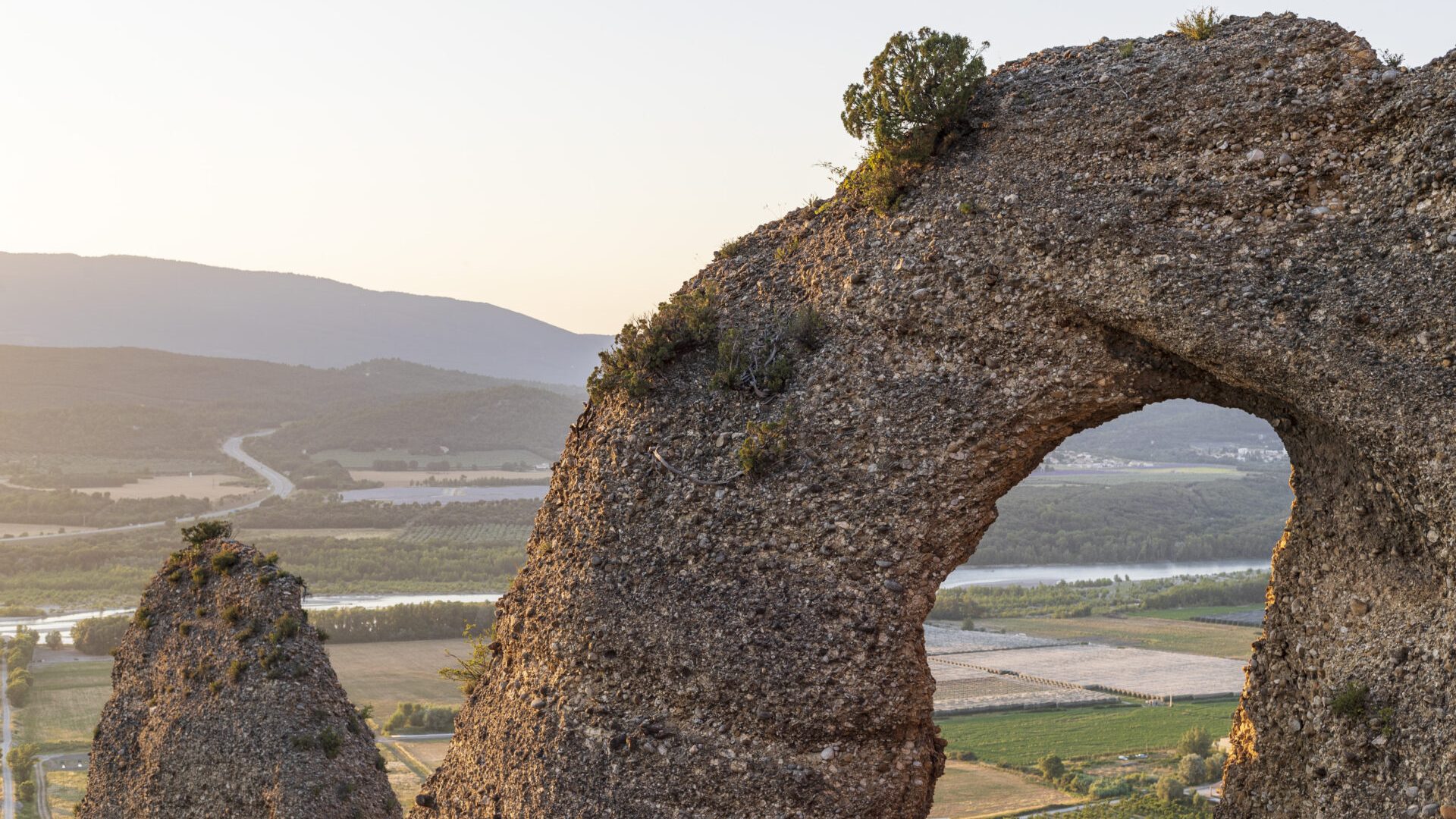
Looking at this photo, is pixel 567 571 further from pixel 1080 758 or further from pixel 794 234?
pixel 1080 758

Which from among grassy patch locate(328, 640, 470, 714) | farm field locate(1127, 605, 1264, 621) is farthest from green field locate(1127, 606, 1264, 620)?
grassy patch locate(328, 640, 470, 714)

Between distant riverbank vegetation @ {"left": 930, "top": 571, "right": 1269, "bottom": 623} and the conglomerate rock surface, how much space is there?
113201 mm

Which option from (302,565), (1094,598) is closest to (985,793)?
(1094,598)

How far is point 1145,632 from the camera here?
116 metres

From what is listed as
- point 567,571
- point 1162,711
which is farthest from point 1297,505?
point 1162,711

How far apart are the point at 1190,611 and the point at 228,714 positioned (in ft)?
394

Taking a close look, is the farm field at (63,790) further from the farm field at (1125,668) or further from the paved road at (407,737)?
the farm field at (1125,668)

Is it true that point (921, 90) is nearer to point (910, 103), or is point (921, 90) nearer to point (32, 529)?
point (910, 103)

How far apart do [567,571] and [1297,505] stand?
729 centimetres

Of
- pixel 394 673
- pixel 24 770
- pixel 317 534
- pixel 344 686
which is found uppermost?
pixel 317 534

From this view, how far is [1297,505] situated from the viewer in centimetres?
1098

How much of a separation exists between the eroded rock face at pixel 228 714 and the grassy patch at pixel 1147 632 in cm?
9635

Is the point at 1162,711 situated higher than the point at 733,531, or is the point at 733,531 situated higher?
the point at 733,531

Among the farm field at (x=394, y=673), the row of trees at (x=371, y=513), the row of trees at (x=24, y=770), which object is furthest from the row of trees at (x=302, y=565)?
the row of trees at (x=24, y=770)
